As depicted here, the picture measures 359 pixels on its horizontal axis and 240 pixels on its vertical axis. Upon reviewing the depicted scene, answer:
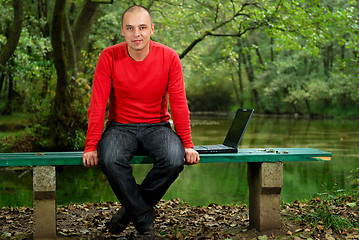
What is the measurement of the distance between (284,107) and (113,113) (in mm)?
41438

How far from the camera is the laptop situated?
4.43 meters

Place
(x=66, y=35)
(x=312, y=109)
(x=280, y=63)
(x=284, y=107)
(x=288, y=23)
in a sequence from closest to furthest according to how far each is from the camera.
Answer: (x=288, y=23) < (x=66, y=35) < (x=280, y=63) < (x=312, y=109) < (x=284, y=107)

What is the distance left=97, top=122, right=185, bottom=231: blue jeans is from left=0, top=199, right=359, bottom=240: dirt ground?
62cm

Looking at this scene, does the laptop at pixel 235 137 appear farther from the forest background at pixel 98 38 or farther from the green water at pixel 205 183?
the forest background at pixel 98 38

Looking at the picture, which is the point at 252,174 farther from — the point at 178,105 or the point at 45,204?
the point at 45,204

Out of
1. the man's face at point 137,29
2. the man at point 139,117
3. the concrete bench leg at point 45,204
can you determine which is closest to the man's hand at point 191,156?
the man at point 139,117

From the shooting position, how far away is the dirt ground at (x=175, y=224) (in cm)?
443

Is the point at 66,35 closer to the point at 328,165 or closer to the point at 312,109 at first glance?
the point at 328,165

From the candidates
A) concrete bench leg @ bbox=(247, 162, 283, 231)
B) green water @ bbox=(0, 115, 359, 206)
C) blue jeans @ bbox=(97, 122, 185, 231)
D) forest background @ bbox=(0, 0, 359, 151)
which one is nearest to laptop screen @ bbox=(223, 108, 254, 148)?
concrete bench leg @ bbox=(247, 162, 283, 231)

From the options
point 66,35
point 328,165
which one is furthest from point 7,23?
point 328,165

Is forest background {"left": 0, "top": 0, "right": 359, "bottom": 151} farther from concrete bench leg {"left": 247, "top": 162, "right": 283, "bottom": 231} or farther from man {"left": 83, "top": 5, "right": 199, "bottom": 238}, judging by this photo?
man {"left": 83, "top": 5, "right": 199, "bottom": 238}

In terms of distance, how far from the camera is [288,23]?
37.2ft

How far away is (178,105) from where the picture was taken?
422cm

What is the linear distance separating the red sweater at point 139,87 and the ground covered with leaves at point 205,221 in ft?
3.88
